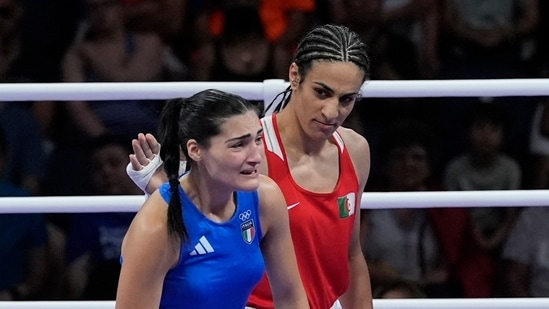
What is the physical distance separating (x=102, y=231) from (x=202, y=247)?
195cm

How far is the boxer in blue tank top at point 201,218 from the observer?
2.67 metres

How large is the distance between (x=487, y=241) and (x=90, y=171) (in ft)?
5.24

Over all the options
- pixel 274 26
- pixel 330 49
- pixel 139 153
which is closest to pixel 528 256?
pixel 274 26

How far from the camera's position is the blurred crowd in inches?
185

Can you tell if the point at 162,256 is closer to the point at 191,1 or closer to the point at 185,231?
the point at 185,231

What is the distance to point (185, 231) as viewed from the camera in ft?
8.84

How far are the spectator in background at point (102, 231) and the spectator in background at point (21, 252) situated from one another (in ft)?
0.38

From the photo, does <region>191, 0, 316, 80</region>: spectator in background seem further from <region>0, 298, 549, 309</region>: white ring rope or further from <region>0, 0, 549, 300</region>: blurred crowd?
<region>0, 298, 549, 309</region>: white ring rope

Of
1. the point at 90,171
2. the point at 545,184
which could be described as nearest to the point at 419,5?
the point at 545,184

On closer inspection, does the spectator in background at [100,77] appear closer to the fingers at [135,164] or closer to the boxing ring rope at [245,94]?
the boxing ring rope at [245,94]

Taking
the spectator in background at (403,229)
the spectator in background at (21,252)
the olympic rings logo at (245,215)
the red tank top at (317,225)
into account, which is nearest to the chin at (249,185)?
the olympic rings logo at (245,215)

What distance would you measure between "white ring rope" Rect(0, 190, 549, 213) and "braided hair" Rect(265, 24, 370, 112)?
1.83 ft

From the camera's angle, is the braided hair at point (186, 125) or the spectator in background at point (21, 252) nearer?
the braided hair at point (186, 125)

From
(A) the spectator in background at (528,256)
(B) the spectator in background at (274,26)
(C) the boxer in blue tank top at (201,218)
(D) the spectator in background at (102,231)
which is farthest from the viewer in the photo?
(B) the spectator in background at (274,26)
